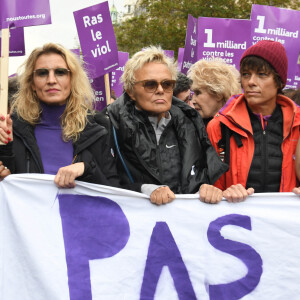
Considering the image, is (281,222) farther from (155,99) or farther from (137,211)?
(155,99)

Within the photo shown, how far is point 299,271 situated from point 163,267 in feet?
2.36

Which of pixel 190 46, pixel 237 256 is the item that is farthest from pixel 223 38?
pixel 237 256

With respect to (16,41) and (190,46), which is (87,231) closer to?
(190,46)

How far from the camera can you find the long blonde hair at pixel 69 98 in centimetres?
290

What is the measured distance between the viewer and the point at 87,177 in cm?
277

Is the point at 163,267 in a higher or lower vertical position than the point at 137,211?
lower

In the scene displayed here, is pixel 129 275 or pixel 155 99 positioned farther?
pixel 155 99

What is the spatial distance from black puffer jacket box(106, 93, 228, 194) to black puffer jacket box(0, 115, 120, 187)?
97 millimetres

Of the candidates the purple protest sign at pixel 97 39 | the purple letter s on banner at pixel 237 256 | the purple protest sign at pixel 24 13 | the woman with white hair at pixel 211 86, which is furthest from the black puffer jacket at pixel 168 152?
the purple protest sign at pixel 97 39

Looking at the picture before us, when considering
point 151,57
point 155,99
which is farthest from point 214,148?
point 151,57

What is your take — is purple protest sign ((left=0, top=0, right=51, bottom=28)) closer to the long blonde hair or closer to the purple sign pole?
the long blonde hair

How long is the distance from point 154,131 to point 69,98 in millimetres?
569

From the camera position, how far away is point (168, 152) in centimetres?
290

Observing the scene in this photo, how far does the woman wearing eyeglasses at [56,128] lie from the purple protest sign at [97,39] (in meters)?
3.81
